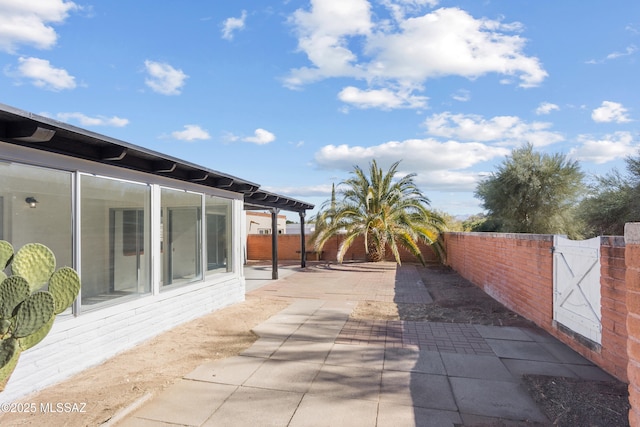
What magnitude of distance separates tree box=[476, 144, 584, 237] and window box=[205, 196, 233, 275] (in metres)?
17.2

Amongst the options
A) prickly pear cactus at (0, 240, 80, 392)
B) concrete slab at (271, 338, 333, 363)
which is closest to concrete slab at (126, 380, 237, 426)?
concrete slab at (271, 338, 333, 363)

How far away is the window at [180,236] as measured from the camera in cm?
645

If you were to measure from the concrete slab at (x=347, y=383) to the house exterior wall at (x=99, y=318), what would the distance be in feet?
9.41

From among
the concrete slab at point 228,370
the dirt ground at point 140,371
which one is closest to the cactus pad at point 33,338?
the dirt ground at point 140,371

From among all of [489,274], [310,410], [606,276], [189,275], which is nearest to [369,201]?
[489,274]

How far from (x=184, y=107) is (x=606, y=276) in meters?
13.0

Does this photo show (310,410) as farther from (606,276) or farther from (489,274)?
(489,274)

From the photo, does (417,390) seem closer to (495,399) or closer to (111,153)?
(495,399)

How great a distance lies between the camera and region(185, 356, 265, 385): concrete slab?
4.20 metres

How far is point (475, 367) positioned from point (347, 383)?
1.76 meters

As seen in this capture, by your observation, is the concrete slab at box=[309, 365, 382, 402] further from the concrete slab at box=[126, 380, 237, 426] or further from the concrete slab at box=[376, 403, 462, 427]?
the concrete slab at box=[126, 380, 237, 426]

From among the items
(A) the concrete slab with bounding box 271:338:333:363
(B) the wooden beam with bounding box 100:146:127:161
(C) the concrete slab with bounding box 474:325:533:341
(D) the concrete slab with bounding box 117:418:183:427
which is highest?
(B) the wooden beam with bounding box 100:146:127:161

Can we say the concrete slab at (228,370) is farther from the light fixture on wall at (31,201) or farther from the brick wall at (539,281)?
the brick wall at (539,281)

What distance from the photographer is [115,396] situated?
3.68 metres
